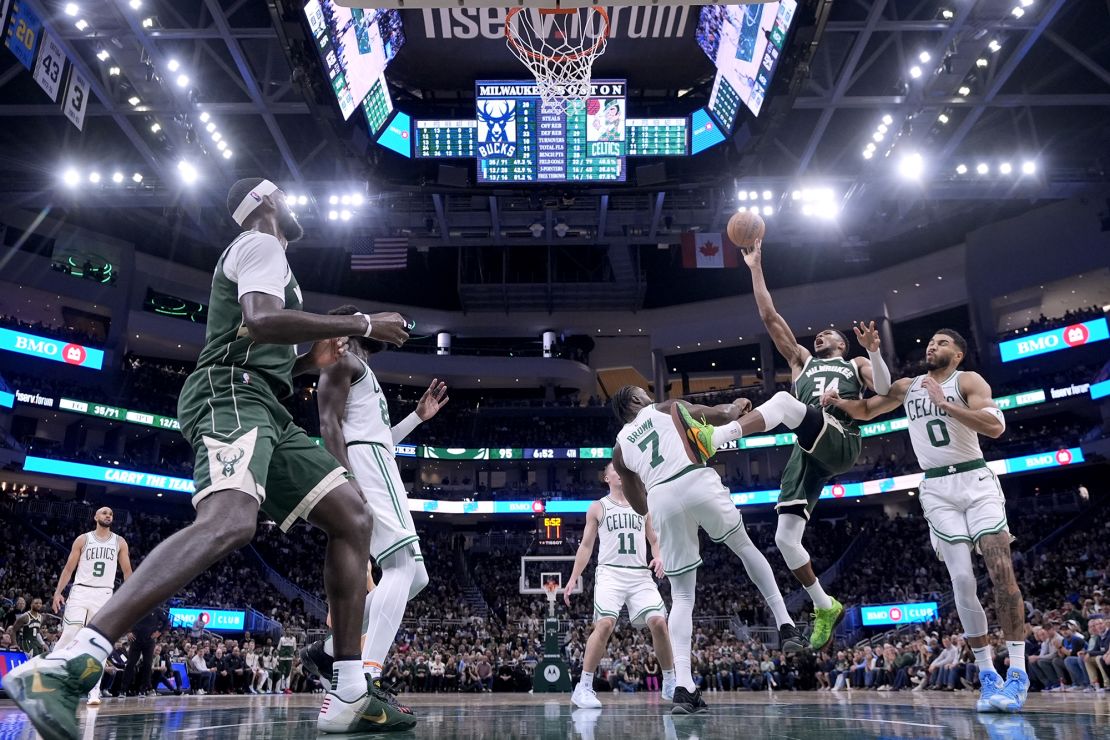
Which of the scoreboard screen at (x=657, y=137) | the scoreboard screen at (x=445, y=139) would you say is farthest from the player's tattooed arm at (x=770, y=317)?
the scoreboard screen at (x=445, y=139)

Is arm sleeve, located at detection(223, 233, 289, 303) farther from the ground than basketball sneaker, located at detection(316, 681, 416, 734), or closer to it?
farther from the ground

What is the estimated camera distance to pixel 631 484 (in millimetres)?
6367

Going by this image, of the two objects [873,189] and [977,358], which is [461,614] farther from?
[977,358]

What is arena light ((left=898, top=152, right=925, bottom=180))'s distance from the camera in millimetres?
20391

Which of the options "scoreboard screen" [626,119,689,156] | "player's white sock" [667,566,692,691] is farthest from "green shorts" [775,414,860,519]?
"scoreboard screen" [626,119,689,156]

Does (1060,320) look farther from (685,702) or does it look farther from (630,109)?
(685,702)

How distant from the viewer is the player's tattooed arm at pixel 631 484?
249 inches

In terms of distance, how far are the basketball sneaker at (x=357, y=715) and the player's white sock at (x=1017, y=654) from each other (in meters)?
4.14

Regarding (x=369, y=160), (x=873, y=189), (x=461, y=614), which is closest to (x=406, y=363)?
(x=461, y=614)

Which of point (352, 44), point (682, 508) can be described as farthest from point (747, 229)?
point (352, 44)

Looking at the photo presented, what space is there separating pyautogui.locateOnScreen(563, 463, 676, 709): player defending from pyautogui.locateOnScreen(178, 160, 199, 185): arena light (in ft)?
51.5

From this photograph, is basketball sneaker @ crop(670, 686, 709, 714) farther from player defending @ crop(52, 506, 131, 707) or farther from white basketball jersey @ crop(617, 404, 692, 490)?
player defending @ crop(52, 506, 131, 707)

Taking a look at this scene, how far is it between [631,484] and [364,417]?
217 centimetres

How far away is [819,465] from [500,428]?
112 feet
